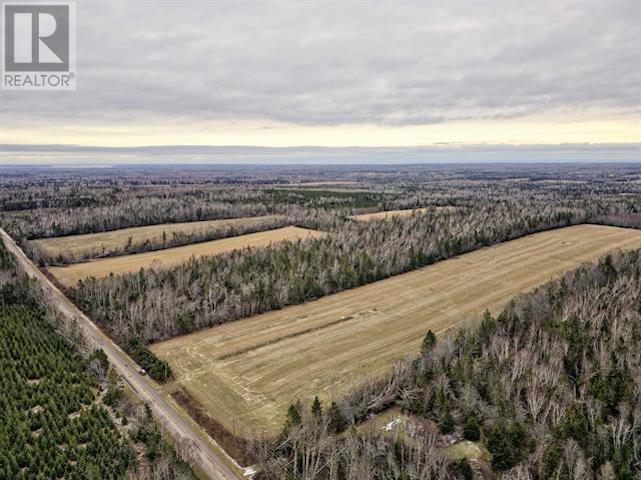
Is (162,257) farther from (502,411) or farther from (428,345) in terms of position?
(502,411)

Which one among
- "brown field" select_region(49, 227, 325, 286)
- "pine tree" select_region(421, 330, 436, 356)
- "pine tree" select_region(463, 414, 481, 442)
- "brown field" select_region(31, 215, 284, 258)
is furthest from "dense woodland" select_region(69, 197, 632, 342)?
"pine tree" select_region(463, 414, 481, 442)

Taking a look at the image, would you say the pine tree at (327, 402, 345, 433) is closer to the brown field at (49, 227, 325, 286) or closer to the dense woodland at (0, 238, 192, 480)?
the dense woodland at (0, 238, 192, 480)

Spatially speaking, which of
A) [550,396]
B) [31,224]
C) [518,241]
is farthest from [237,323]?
[31,224]

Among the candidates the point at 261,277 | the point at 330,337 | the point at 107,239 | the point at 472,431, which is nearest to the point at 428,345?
the point at 472,431

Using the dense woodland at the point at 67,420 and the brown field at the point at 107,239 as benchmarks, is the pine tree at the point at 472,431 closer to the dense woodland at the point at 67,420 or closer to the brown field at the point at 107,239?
the dense woodland at the point at 67,420

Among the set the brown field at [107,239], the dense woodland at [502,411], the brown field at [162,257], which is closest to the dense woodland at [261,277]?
the brown field at [162,257]
